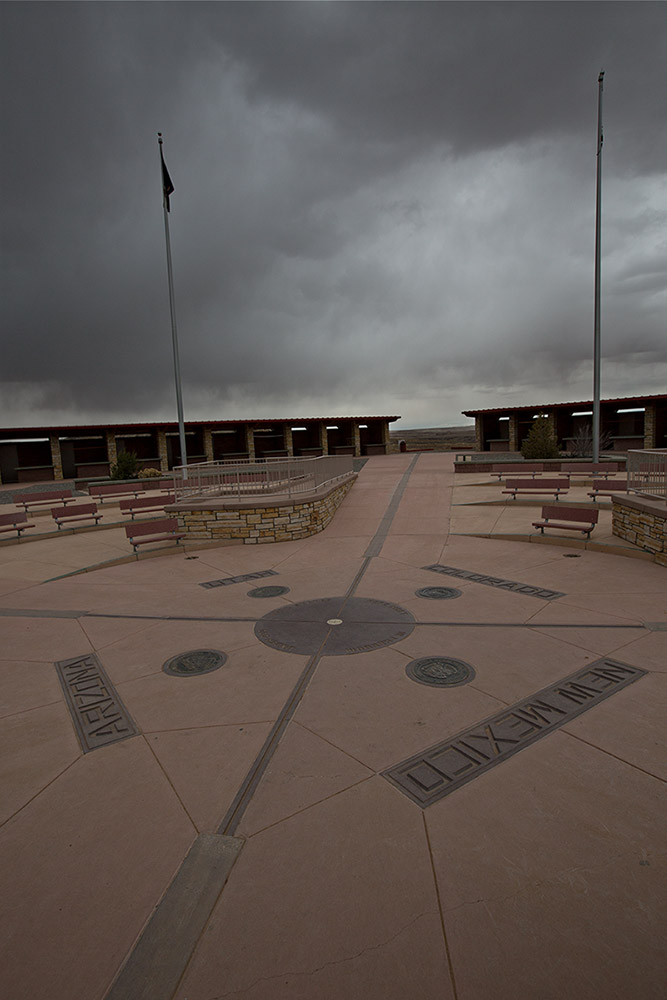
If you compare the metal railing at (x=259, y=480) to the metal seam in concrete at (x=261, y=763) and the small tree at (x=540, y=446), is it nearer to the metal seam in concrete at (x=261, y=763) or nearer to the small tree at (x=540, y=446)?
the metal seam in concrete at (x=261, y=763)

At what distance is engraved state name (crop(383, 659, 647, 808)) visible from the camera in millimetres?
3332

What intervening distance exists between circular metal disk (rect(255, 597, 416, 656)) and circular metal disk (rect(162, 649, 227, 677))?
Result: 635 millimetres

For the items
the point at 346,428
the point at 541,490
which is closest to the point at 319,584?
the point at 541,490

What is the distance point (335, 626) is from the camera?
634 cm

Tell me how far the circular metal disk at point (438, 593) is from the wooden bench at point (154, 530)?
6346mm

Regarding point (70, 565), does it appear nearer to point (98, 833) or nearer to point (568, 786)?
point (98, 833)

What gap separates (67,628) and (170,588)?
2.02m

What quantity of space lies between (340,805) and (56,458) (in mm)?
33994

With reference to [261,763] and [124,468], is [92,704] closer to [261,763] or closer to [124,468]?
[261,763]

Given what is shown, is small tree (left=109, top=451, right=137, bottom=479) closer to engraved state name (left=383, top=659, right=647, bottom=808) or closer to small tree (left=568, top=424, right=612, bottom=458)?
small tree (left=568, top=424, right=612, bottom=458)

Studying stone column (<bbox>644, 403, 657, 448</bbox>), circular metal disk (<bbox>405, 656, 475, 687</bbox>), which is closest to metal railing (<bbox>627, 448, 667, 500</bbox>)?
circular metal disk (<bbox>405, 656, 475, 687</bbox>)

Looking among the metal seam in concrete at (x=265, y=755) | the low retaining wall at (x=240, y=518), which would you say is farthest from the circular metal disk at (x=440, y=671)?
the low retaining wall at (x=240, y=518)

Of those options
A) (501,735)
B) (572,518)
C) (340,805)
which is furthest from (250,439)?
(340,805)

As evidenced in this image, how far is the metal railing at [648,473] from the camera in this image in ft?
31.6
